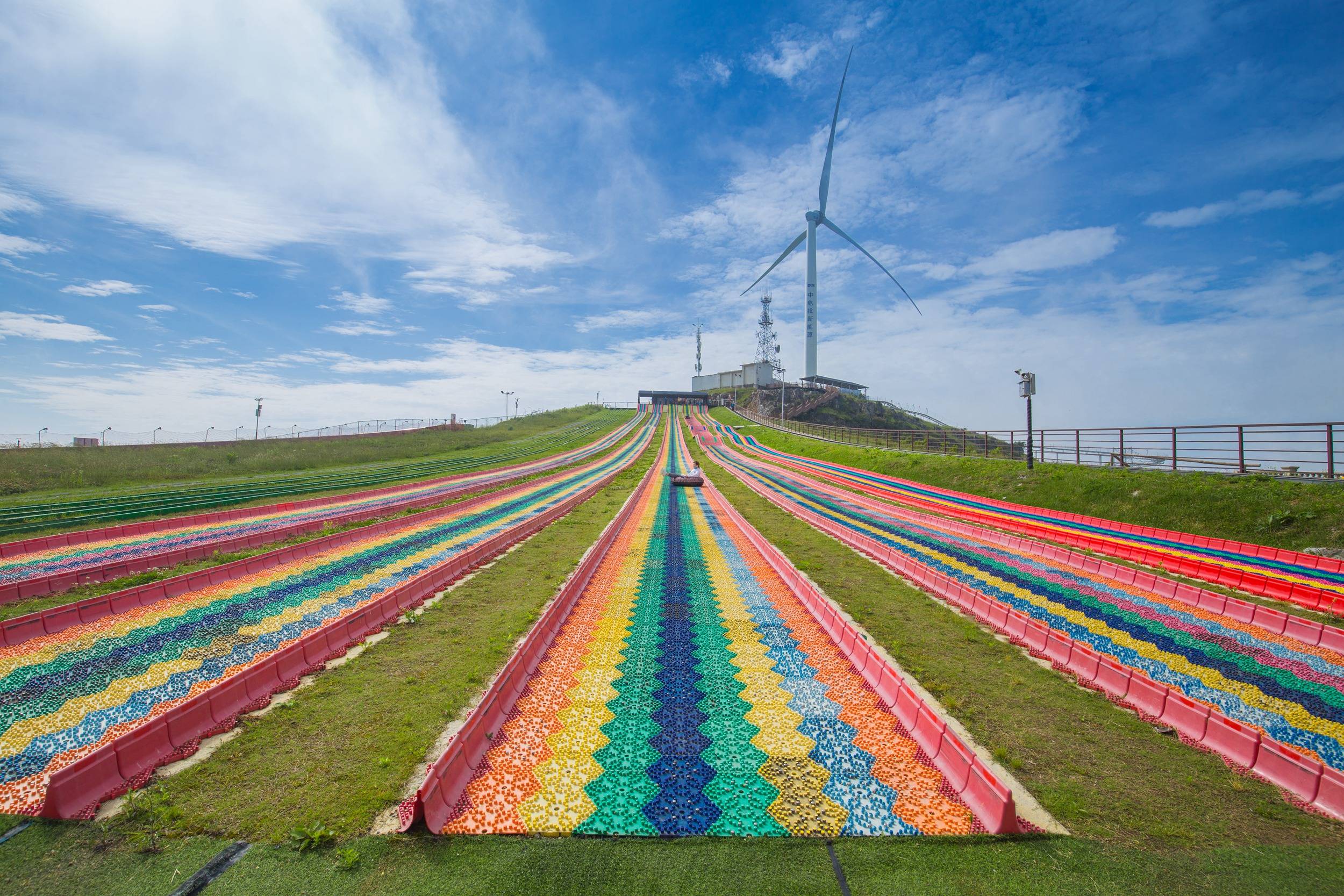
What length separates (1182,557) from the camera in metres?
12.4

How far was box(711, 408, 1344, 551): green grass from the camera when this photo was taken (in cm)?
1385

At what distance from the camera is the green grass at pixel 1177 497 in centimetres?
1385

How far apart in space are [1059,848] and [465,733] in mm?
4870

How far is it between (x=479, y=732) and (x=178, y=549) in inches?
484

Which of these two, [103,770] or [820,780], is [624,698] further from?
[103,770]

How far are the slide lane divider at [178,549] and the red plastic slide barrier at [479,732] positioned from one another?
702 centimetres

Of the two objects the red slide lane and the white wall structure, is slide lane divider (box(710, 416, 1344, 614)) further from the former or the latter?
the white wall structure

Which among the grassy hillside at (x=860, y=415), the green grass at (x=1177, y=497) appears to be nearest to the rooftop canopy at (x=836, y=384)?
the grassy hillside at (x=860, y=415)

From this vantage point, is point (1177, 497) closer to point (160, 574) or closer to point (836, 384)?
point (160, 574)

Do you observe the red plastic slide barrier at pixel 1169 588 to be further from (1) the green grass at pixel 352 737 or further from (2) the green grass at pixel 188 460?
(2) the green grass at pixel 188 460

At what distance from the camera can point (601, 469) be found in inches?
1603

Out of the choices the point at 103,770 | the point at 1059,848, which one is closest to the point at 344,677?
the point at 103,770

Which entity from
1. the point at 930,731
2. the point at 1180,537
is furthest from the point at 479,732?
the point at 1180,537

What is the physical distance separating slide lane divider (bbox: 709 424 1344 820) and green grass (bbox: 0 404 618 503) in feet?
102
